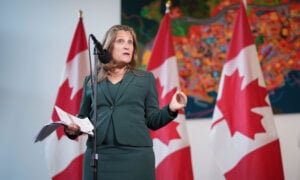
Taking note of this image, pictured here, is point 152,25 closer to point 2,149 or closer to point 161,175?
point 161,175

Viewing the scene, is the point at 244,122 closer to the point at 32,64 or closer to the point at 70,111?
the point at 70,111

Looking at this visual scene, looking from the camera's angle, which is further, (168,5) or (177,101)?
(168,5)

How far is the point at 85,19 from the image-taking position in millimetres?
2848

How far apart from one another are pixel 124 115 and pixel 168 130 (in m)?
1.04

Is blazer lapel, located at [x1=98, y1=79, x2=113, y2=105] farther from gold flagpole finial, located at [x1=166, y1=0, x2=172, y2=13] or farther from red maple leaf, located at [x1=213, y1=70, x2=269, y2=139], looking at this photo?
gold flagpole finial, located at [x1=166, y1=0, x2=172, y2=13]

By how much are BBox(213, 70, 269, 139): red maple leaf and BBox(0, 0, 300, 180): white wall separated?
0.47 m

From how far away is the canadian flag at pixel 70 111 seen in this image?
7.98ft

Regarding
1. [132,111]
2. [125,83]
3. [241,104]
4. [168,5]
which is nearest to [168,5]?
[168,5]

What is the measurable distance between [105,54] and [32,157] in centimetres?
186

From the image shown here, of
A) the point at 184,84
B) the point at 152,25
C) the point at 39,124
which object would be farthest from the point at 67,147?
the point at 152,25

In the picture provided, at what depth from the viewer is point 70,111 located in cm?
250

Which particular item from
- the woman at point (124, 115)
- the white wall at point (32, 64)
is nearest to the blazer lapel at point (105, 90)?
the woman at point (124, 115)

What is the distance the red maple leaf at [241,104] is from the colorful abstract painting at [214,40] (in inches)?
13.0

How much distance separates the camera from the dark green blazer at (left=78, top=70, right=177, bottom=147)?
4.44 ft
